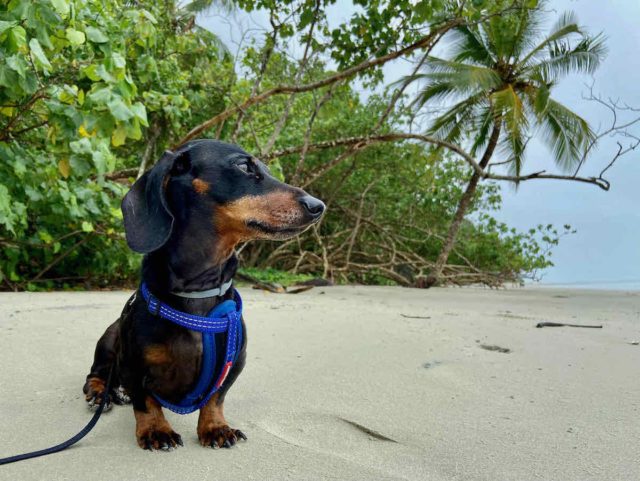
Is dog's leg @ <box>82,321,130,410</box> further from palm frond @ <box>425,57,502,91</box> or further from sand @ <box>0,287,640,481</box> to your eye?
palm frond @ <box>425,57,502,91</box>

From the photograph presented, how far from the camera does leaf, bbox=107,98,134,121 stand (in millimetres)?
2811

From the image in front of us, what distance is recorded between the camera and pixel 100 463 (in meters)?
1.39

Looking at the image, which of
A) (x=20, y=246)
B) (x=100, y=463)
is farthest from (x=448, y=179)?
(x=100, y=463)

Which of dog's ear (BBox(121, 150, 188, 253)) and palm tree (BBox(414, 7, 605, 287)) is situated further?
palm tree (BBox(414, 7, 605, 287))

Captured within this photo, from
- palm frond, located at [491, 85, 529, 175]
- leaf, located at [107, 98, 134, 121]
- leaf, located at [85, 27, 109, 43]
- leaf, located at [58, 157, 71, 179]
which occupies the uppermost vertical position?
palm frond, located at [491, 85, 529, 175]

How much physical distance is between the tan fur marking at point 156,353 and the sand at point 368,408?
0.95ft

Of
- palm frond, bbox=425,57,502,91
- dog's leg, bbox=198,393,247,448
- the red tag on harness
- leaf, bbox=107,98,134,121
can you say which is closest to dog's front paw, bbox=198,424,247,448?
dog's leg, bbox=198,393,247,448

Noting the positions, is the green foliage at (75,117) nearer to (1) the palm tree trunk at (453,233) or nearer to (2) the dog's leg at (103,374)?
(2) the dog's leg at (103,374)

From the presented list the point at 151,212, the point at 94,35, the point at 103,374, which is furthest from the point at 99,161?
the point at 151,212

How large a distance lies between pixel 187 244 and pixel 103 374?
0.82 m

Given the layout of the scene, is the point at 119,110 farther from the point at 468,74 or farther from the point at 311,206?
the point at 468,74

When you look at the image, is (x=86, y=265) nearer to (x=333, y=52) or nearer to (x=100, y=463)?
(x=333, y=52)

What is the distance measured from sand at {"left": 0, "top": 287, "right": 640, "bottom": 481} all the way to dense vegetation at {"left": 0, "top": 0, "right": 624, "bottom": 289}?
1.55 meters

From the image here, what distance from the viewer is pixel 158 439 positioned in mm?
1499
